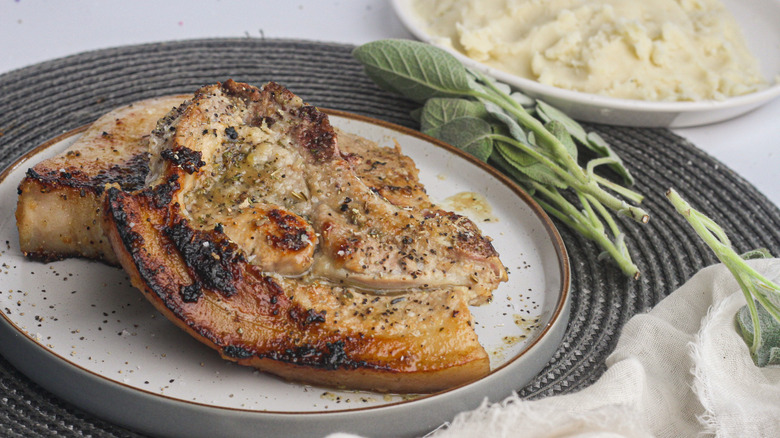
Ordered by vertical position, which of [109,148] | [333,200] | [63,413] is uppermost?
[109,148]

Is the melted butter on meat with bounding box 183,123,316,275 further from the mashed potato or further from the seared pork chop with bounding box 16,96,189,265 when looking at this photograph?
the mashed potato

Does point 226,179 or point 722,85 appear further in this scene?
point 722,85

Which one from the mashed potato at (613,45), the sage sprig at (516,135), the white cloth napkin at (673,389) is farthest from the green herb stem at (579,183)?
the mashed potato at (613,45)

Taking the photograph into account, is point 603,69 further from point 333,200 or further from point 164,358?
point 164,358

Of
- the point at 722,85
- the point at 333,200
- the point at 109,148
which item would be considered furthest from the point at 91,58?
the point at 722,85

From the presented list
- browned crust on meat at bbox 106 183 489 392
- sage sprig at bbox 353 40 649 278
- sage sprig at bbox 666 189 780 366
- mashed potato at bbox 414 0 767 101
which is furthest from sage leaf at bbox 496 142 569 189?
browned crust on meat at bbox 106 183 489 392

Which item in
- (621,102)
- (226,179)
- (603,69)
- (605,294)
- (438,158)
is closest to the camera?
(226,179)

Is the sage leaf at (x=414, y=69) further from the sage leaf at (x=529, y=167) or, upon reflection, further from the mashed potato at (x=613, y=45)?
the mashed potato at (x=613, y=45)

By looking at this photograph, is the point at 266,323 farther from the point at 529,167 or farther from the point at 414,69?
the point at 414,69
